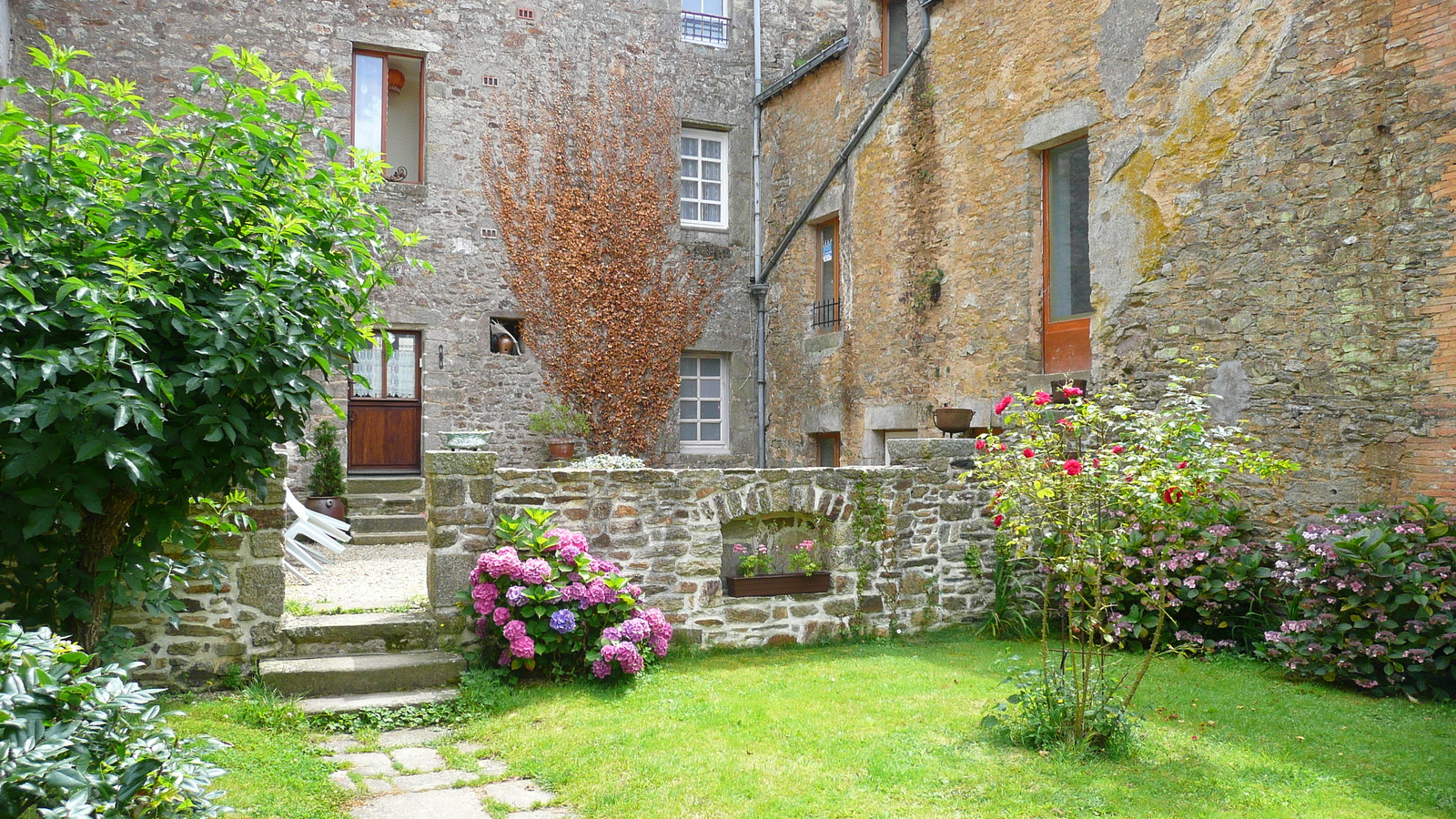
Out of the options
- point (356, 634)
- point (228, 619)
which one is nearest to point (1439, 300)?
point (356, 634)

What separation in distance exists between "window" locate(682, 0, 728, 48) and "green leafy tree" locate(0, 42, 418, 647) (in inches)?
336

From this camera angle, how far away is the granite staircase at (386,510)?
10.0 metres

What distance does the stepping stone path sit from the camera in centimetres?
382

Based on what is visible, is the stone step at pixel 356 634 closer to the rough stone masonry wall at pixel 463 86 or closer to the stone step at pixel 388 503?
the stone step at pixel 388 503

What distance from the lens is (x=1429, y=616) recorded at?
5168 mm

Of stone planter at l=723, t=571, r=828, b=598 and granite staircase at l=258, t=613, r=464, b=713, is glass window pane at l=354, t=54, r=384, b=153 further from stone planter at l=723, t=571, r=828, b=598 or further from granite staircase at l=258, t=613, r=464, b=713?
stone planter at l=723, t=571, r=828, b=598

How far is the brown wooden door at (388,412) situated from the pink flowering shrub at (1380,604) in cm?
881

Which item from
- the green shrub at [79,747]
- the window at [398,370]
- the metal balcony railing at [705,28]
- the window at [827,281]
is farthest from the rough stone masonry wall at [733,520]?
the metal balcony railing at [705,28]

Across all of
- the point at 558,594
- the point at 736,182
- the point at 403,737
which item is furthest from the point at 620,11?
the point at 403,737

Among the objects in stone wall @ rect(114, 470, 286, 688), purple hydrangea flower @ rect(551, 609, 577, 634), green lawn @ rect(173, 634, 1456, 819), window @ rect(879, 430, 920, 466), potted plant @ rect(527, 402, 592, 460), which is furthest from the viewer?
potted plant @ rect(527, 402, 592, 460)

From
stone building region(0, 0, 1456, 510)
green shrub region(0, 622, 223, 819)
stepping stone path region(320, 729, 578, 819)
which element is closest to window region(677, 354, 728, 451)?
stone building region(0, 0, 1456, 510)

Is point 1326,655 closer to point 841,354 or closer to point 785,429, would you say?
point 841,354

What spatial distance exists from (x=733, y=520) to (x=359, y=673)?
8.17ft

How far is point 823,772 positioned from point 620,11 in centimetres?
1033
